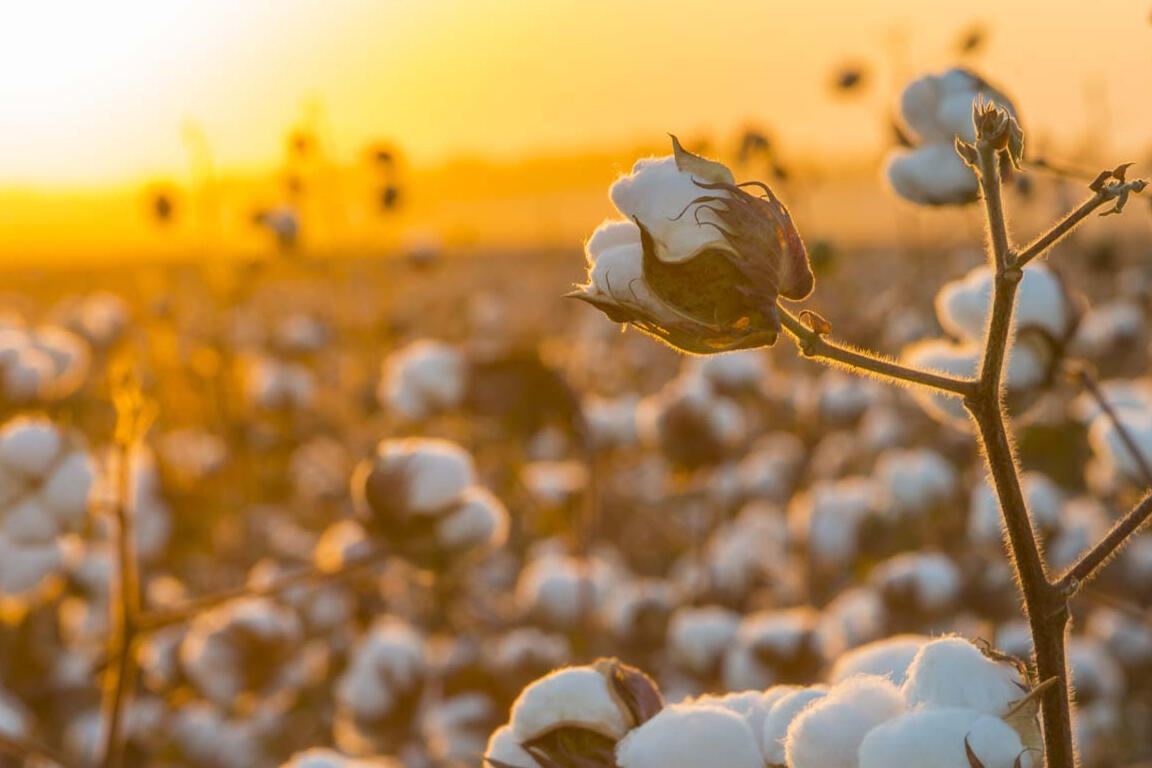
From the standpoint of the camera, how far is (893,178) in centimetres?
175

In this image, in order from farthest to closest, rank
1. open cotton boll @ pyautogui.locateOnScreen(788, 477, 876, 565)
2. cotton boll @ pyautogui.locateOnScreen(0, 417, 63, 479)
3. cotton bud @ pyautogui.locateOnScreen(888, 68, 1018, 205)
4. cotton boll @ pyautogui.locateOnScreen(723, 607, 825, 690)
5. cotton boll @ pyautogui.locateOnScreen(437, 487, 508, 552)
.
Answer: open cotton boll @ pyautogui.locateOnScreen(788, 477, 876, 565), cotton boll @ pyautogui.locateOnScreen(723, 607, 825, 690), cotton boll @ pyautogui.locateOnScreen(0, 417, 63, 479), cotton boll @ pyautogui.locateOnScreen(437, 487, 508, 552), cotton bud @ pyautogui.locateOnScreen(888, 68, 1018, 205)

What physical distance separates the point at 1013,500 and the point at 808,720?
0.21 m

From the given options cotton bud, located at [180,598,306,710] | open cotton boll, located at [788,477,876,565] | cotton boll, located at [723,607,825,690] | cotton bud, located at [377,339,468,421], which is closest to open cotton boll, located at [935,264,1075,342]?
cotton boll, located at [723,607,825,690]

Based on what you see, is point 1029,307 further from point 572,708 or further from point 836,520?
point 836,520

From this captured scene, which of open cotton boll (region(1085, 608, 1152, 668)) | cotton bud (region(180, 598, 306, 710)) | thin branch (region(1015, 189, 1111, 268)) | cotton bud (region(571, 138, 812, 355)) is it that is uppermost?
open cotton boll (region(1085, 608, 1152, 668))

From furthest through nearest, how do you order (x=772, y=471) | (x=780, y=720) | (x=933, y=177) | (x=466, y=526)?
(x=772, y=471) → (x=466, y=526) → (x=933, y=177) → (x=780, y=720)

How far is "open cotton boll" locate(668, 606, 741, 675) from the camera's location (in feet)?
12.1

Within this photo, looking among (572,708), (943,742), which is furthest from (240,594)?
(943,742)

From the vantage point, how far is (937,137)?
68.3 inches

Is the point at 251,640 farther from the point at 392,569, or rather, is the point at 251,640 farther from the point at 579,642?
the point at 392,569

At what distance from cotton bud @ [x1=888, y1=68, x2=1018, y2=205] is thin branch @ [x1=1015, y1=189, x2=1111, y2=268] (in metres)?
0.77

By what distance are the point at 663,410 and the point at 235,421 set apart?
3.07m

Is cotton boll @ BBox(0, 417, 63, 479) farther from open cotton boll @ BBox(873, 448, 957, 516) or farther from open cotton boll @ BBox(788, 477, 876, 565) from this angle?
open cotton boll @ BBox(788, 477, 876, 565)

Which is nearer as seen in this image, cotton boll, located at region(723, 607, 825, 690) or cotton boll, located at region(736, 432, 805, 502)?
cotton boll, located at region(723, 607, 825, 690)
